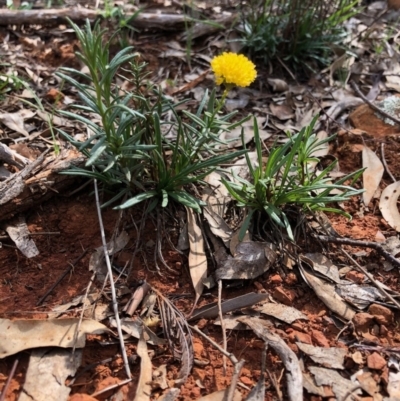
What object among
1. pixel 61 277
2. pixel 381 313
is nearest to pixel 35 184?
pixel 61 277

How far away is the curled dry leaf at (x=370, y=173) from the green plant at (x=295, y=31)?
1.02 meters

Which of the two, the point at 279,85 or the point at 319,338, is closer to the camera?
the point at 319,338

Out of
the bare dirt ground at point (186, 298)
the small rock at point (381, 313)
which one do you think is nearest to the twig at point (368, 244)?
the bare dirt ground at point (186, 298)

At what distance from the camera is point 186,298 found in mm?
2133

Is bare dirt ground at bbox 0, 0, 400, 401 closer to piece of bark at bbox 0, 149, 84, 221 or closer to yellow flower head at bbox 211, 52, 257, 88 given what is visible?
piece of bark at bbox 0, 149, 84, 221

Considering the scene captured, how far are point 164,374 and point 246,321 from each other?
400mm

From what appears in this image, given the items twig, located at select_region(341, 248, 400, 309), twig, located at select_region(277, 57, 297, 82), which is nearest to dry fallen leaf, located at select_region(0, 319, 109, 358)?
twig, located at select_region(341, 248, 400, 309)

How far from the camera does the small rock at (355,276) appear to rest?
2.23 meters

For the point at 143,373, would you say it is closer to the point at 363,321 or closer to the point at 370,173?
the point at 363,321

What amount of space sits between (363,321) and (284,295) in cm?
34

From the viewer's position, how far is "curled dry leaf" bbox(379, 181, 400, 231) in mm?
2502

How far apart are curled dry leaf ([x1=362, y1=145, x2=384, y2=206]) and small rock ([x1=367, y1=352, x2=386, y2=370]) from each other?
94 cm

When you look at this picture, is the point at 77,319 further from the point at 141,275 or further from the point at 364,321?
the point at 364,321

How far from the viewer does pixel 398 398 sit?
5.92ft
